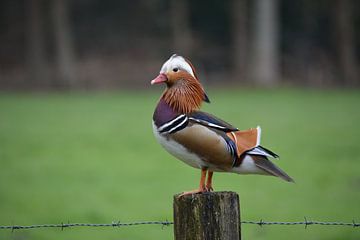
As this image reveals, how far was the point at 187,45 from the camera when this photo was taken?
161 ft

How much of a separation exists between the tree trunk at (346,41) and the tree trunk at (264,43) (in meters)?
4.05

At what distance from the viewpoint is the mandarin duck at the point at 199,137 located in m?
5.12

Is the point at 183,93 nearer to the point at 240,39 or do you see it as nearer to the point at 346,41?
the point at 346,41

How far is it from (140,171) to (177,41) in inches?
1248

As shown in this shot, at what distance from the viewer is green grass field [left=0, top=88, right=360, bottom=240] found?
12203mm

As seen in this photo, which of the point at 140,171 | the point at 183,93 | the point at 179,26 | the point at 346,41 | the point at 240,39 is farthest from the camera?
the point at 240,39

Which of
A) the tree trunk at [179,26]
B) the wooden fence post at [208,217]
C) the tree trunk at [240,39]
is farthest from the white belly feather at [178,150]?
the tree trunk at [179,26]

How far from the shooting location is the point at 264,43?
1766 inches

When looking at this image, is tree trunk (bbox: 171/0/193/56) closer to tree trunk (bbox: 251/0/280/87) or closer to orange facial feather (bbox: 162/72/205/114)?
tree trunk (bbox: 251/0/280/87)

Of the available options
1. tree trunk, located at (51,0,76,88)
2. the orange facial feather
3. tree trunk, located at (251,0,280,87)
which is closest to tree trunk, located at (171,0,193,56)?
tree trunk, located at (251,0,280,87)

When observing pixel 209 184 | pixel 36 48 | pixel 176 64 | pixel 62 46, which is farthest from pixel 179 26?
pixel 209 184

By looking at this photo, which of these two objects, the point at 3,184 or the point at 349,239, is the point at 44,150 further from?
the point at 349,239

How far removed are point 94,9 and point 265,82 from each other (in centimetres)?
1901

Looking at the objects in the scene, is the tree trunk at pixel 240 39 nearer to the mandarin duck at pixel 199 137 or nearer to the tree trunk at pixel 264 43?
the tree trunk at pixel 264 43
